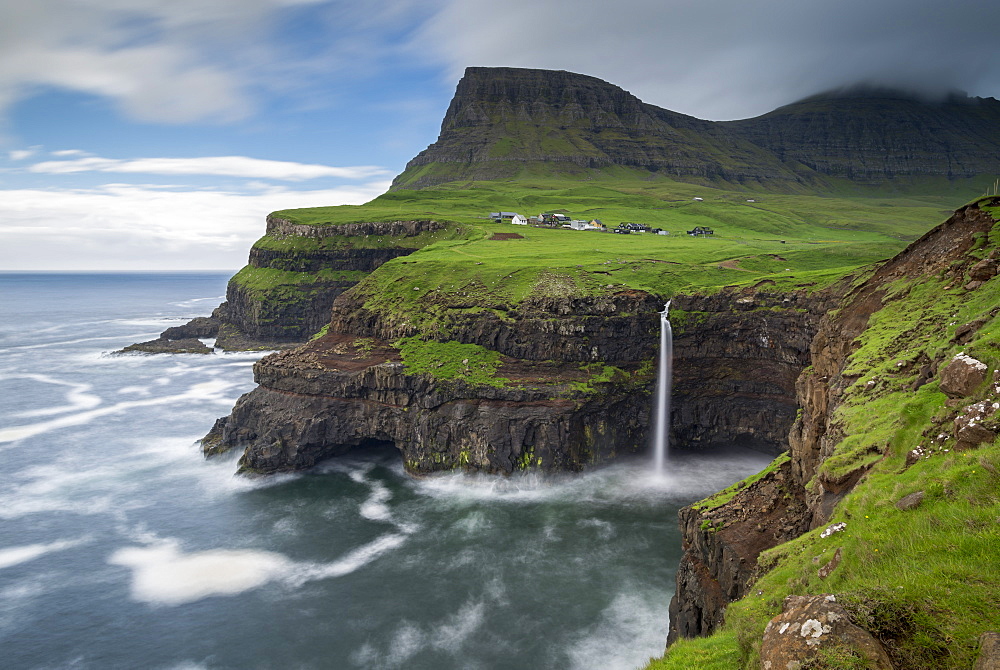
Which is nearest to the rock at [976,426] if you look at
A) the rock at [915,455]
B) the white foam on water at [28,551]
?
the rock at [915,455]

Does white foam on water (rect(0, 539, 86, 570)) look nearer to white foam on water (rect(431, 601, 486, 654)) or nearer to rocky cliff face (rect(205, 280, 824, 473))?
rocky cliff face (rect(205, 280, 824, 473))

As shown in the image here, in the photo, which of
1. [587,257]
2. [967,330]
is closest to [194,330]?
[587,257]

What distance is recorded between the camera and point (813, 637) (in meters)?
10.4

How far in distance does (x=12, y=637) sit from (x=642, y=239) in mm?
109773

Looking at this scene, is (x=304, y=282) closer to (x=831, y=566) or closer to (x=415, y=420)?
(x=415, y=420)

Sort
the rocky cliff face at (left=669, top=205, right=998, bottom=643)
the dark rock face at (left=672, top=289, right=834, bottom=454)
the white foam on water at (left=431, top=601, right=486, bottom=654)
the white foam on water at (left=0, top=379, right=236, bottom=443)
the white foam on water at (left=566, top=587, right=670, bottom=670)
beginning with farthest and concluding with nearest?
the white foam on water at (left=0, top=379, right=236, bottom=443)
the dark rock face at (left=672, top=289, right=834, bottom=454)
the white foam on water at (left=431, top=601, right=486, bottom=654)
the white foam on water at (left=566, top=587, right=670, bottom=670)
the rocky cliff face at (left=669, top=205, right=998, bottom=643)

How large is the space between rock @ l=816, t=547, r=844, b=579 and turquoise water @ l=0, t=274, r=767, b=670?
23295 millimetres

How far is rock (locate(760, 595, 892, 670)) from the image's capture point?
9.85 meters

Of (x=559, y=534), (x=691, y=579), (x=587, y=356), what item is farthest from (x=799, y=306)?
(x=691, y=579)

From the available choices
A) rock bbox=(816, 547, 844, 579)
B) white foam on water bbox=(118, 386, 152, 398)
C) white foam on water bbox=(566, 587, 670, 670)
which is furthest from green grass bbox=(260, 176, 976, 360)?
rock bbox=(816, 547, 844, 579)

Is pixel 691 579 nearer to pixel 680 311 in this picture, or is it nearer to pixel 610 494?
pixel 610 494

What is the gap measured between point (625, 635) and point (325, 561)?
2515 centimetres

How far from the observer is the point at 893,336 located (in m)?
26.1

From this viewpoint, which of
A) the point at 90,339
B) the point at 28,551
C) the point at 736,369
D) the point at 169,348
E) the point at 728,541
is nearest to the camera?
the point at 728,541
